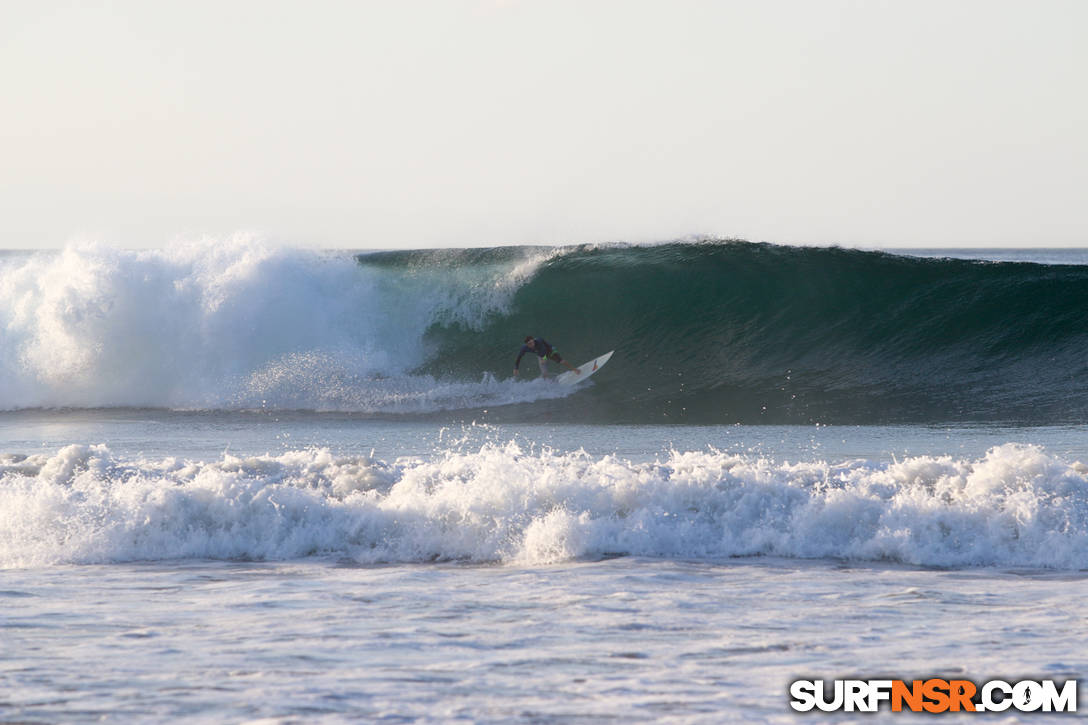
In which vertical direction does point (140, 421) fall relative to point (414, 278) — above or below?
below

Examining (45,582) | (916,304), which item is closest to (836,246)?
(916,304)

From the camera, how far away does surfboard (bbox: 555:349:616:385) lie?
15.1 m

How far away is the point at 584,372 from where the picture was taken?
50.9ft

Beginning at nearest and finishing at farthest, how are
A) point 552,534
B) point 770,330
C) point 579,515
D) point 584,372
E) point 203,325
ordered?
point 552,534 < point 579,515 < point 584,372 < point 770,330 < point 203,325

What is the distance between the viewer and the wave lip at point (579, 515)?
6387 millimetres

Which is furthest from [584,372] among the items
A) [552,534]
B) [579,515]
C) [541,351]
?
[552,534]

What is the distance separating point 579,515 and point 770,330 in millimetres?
10745

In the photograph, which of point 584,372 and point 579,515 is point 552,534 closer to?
point 579,515

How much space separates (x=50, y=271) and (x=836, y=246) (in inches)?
537

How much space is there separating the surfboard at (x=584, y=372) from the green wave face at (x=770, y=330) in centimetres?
25

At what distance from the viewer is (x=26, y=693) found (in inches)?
150

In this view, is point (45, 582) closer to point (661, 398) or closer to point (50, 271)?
point (661, 398)

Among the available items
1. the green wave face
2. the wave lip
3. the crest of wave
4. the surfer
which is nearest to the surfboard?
the surfer

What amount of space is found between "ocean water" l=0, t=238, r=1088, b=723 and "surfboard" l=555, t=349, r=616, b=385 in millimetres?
279
